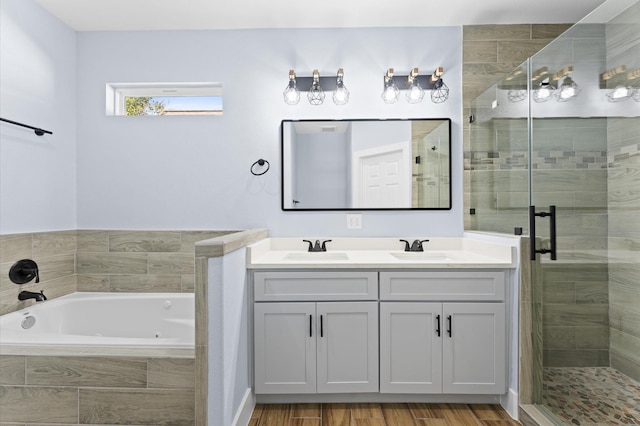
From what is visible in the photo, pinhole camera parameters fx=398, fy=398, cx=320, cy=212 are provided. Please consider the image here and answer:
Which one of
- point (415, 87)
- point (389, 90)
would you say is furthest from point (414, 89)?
point (389, 90)

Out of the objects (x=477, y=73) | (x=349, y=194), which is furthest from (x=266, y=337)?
(x=477, y=73)

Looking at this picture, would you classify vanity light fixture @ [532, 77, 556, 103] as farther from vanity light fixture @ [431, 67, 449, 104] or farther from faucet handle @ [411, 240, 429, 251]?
faucet handle @ [411, 240, 429, 251]

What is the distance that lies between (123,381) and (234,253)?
712 mm

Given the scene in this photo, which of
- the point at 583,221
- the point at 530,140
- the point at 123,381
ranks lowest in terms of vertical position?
the point at 123,381

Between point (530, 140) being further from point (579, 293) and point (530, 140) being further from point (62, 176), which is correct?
point (62, 176)

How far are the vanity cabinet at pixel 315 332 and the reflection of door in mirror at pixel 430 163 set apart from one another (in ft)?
2.96

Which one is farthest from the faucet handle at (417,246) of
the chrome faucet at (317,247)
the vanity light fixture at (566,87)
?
the vanity light fixture at (566,87)

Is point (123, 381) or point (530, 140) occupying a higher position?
point (530, 140)

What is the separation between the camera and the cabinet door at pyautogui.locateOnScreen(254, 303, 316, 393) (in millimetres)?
2215

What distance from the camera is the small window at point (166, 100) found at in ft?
9.78

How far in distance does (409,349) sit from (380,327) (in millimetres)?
203

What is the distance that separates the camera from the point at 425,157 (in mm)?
2828

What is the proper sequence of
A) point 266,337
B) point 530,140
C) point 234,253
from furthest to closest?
1. point 266,337
2. point 530,140
3. point 234,253

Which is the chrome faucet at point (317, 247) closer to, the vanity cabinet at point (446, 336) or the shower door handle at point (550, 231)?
the vanity cabinet at point (446, 336)
